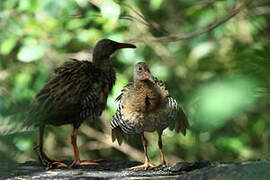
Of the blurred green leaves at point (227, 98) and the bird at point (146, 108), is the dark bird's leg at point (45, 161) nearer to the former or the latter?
the bird at point (146, 108)

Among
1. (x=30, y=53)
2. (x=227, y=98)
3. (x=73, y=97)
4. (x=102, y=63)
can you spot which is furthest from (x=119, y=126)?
(x=227, y=98)

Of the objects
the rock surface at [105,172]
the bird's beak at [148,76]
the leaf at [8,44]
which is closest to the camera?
the rock surface at [105,172]

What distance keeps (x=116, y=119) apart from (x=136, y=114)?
39 cm

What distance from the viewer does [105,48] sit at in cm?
609

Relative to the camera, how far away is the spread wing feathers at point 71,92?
16.8ft

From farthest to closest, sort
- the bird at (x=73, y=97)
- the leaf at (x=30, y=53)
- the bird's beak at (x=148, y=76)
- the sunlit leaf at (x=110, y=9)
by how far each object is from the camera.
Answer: the leaf at (x=30, y=53) < the bird at (x=73, y=97) < the bird's beak at (x=148, y=76) < the sunlit leaf at (x=110, y=9)

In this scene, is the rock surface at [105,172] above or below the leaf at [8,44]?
below

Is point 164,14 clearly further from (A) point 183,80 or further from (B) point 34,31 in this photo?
(B) point 34,31

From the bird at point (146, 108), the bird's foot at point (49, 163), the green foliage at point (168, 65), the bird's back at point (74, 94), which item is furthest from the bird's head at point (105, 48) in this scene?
the bird's foot at point (49, 163)

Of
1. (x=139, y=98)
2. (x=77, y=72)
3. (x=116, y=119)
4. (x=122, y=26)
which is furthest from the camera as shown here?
(x=122, y=26)

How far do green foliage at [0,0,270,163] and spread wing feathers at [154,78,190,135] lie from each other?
0.18m

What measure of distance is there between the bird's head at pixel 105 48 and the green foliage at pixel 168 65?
145 millimetres

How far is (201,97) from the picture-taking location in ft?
3.50

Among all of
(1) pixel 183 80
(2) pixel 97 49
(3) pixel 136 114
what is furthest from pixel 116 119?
(1) pixel 183 80
